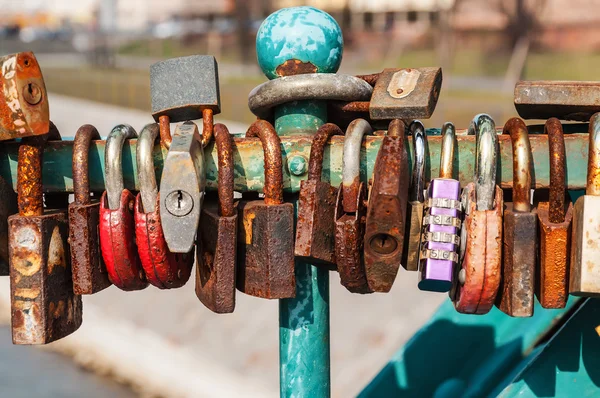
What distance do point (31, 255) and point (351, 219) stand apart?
312 mm

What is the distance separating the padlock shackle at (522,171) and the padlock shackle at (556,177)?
0.07ft

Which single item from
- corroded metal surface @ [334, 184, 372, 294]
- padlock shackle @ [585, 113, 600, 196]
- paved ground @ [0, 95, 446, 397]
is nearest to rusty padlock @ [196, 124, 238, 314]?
corroded metal surface @ [334, 184, 372, 294]

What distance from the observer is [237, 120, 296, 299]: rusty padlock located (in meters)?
0.77

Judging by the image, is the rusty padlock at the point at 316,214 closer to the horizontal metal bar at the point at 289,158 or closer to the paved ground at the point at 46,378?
the horizontal metal bar at the point at 289,158

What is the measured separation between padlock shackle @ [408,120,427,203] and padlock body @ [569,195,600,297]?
144 mm

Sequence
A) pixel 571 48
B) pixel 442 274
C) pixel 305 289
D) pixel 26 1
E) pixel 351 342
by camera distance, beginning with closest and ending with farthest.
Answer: pixel 442 274 < pixel 305 289 < pixel 351 342 < pixel 571 48 < pixel 26 1

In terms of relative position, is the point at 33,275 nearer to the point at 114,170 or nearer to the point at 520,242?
the point at 114,170

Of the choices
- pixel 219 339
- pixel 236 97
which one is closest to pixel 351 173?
pixel 219 339

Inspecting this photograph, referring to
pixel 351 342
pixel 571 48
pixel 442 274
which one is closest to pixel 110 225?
Result: pixel 442 274

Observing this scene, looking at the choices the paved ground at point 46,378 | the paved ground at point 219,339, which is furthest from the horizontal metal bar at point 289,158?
the paved ground at point 46,378

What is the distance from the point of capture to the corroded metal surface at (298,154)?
0.77 meters

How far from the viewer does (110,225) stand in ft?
2.54

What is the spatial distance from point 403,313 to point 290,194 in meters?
2.94

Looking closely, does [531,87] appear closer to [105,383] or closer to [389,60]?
[105,383]
